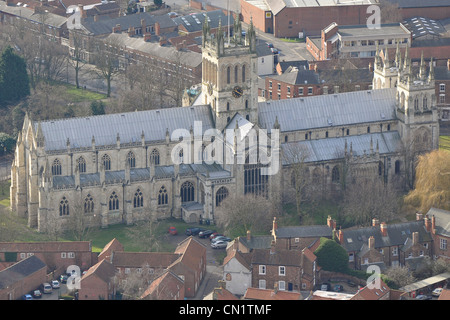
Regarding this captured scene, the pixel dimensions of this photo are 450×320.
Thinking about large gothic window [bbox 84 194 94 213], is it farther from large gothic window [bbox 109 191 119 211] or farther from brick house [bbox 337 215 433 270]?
brick house [bbox 337 215 433 270]

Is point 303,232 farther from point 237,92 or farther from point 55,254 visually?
point 55,254

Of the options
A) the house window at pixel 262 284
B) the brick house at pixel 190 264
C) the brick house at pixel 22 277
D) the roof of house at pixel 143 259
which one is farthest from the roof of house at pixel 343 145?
the brick house at pixel 22 277

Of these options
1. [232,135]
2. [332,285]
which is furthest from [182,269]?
[232,135]

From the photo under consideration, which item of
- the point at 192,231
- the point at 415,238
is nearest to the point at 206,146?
the point at 192,231

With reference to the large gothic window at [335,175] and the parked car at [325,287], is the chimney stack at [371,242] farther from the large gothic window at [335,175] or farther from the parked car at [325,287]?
the large gothic window at [335,175]

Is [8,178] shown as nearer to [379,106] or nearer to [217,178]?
[217,178]

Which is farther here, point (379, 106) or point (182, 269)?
point (379, 106)

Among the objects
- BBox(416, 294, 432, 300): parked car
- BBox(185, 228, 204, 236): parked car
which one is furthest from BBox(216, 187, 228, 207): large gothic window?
BBox(416, 294, 432, 300): parked car
